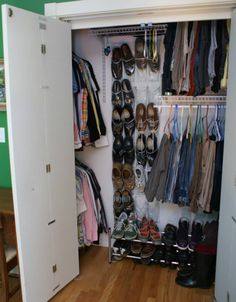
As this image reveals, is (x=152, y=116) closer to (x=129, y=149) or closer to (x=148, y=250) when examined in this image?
(x=129, y=149)

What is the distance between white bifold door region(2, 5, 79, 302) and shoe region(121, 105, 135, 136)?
641 millimetres

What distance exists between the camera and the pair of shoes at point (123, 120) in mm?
2775

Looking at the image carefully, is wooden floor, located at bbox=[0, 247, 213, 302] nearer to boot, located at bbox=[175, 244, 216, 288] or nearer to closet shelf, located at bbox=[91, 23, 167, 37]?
boot, located at bbox=[175, 244, 216, 288]

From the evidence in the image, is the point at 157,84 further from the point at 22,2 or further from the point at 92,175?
the point at 22,2

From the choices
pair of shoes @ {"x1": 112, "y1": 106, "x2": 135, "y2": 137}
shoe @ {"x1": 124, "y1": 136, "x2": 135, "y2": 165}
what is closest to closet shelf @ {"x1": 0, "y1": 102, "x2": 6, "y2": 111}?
pair of shoes @ {"x1": 112, "y1": 106, "x2": 135, "y2": 137}

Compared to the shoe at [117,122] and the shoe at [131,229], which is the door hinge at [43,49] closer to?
the shoe at [117,122]

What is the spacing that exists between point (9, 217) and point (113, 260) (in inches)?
48.9

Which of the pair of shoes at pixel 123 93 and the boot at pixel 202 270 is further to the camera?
the pair of shoes at pixel 123 93

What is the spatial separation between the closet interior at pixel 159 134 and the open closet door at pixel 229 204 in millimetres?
360

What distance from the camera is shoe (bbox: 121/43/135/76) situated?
269 centimetres

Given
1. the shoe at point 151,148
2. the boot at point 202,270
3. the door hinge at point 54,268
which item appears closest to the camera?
the door hinge at point 54,268

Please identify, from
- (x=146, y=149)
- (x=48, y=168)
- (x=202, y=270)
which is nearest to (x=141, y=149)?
(x=146, y=149)

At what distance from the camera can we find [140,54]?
263 cm

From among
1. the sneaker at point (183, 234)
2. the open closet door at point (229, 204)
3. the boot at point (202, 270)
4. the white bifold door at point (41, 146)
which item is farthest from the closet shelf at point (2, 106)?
the boot at point (202, 270)
